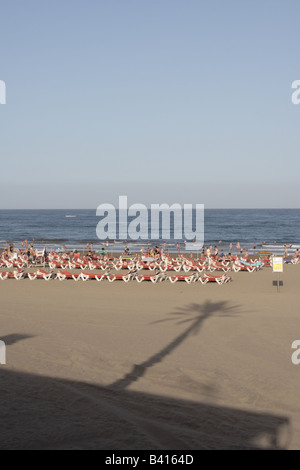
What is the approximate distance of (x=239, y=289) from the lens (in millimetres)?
17250

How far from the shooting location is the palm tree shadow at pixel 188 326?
7355 millimetres

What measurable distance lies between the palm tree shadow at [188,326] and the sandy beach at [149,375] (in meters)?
0.02

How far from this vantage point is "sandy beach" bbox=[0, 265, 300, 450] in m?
5.37

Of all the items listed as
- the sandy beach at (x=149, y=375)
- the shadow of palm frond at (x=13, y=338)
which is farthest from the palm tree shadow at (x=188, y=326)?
the shadow of palm frond at (x=13, y=338)

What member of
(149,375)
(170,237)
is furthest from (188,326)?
(170,237)

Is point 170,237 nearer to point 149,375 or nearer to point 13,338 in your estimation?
point 13,338

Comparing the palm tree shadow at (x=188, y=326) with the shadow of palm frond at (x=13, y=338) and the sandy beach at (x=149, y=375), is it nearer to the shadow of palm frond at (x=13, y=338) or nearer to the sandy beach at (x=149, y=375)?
the sandy beach at (x=149, y=375)

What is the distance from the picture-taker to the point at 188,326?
36.7 feet

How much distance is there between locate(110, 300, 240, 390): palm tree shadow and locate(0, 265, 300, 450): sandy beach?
2 cm

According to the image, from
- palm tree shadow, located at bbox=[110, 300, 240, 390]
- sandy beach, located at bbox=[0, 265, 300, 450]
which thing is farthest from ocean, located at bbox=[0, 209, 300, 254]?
sandy beach, located at bbox=[0, 265, 300, 450]

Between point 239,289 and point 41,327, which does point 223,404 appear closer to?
point 41,327
